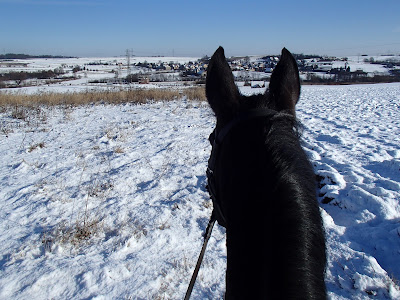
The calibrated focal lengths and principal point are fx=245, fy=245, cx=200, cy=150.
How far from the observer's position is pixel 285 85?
108 cm

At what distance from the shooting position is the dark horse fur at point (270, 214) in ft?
1.98

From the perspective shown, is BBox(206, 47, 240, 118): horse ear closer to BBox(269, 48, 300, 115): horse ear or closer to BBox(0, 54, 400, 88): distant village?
BBox(269, 48, 300, 115): horse ear

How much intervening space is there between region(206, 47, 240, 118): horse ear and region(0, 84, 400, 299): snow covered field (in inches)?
59.9

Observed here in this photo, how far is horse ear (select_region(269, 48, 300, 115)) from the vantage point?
1049mm

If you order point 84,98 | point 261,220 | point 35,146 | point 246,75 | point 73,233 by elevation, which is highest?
point 246,75

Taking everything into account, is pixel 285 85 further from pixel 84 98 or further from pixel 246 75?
pixel 246 75

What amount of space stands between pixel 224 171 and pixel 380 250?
2201mm

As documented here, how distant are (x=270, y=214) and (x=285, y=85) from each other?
0.65 m

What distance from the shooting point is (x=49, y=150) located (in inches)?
218

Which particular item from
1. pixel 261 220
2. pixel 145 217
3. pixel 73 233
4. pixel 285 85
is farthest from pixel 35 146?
pixel 261 220

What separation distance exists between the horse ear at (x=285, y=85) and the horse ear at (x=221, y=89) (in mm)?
160

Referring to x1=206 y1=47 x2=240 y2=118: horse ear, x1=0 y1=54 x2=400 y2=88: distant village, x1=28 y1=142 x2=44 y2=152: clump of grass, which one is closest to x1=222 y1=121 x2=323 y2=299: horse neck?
x1=206 y1=47 x2=240 y2=118: horse ear

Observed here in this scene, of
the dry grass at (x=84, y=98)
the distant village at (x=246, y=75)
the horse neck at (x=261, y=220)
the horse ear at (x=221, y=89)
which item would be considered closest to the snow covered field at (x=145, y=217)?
the horse neck at (x=261, y=220)

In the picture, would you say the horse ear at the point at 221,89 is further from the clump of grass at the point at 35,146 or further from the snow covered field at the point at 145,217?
the clump of grass at the point at 35,146
